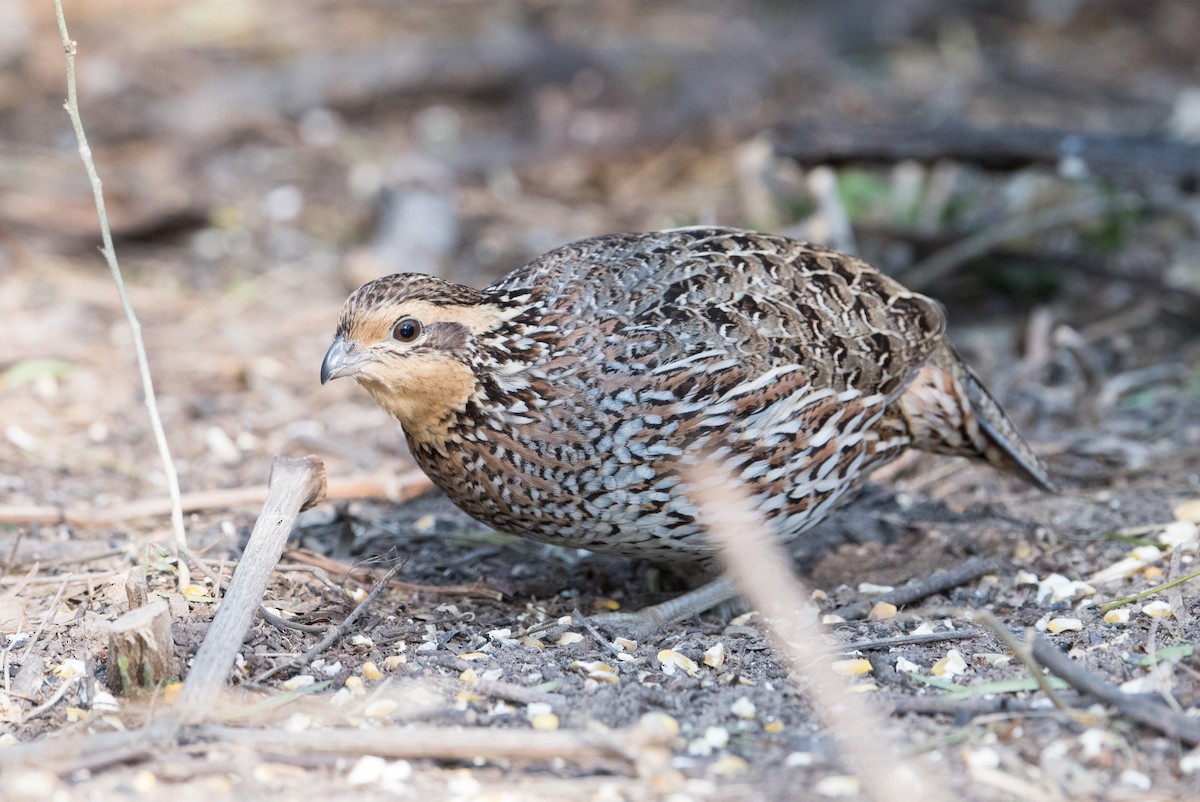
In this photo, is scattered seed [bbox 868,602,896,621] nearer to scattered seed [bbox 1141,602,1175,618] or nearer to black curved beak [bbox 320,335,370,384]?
scattered seed [bbox 1141,602,1175,618]

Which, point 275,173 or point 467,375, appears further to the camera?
point 275,173

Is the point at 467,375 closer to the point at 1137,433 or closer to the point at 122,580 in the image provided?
the point at 122,580

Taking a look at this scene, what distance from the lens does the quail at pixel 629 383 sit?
3965mm

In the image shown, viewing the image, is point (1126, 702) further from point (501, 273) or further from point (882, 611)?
point (501, 273)

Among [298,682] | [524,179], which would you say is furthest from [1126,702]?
[524,179]

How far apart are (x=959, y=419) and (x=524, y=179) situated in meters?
4.75

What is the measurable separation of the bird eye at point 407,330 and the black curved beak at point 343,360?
0.11 m

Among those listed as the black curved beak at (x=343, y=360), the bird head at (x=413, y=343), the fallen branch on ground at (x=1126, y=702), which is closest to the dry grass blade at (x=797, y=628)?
the fallen branch on ground at (x=1126, y=702)

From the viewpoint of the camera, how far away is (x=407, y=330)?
3.94 m

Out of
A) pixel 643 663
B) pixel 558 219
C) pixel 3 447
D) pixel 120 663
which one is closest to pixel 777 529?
pixel 643 663

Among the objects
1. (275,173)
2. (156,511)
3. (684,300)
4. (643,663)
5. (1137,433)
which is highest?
(275,173)

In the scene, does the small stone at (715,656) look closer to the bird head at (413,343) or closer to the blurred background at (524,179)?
the bird head at (413,343)

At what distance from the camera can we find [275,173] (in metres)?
8.59

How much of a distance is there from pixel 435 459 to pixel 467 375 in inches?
12.6
